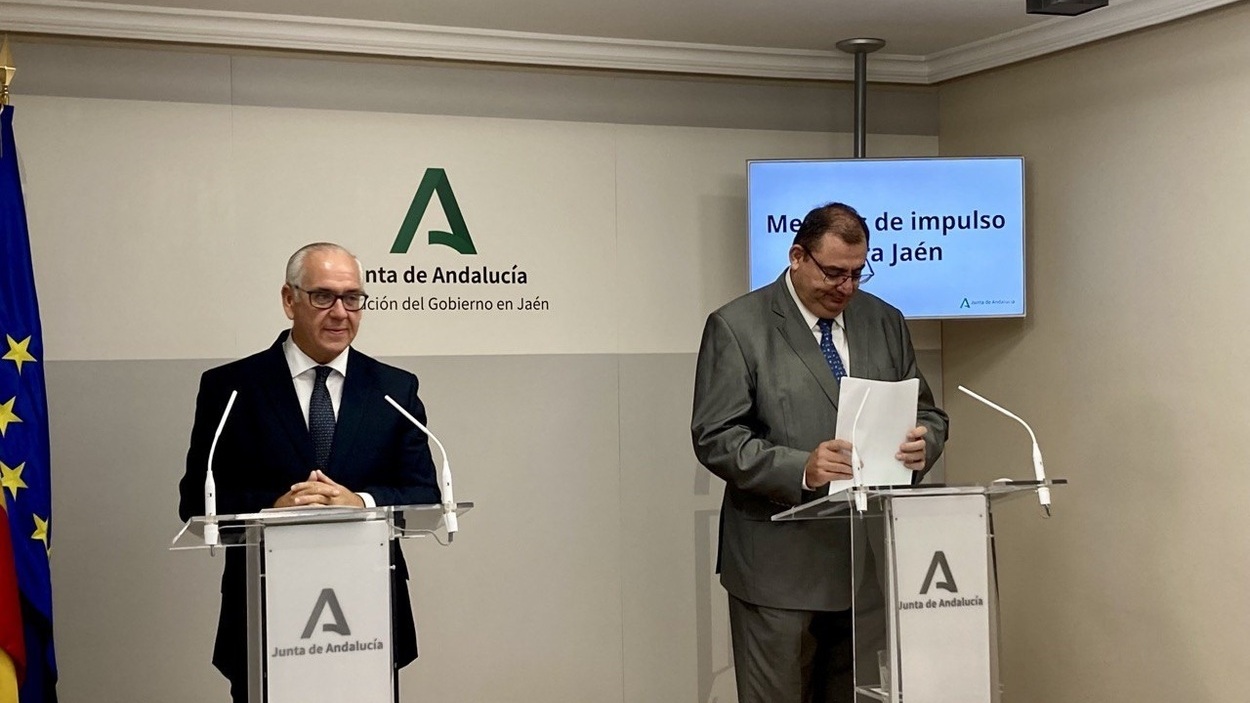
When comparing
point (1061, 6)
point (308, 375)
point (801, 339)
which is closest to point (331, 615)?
point (308, 375)

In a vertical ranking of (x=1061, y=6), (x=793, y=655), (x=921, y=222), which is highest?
(x=1061, y=6)

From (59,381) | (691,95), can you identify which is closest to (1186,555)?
(691,95)

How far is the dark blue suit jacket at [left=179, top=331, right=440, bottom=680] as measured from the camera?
10.8ft

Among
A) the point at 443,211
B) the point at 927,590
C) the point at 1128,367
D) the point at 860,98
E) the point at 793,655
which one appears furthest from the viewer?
the point at 860,98

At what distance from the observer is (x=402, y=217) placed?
5020 millimetres

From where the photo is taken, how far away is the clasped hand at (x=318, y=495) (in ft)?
9.78

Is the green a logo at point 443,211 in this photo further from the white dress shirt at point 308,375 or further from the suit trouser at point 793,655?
the suit trouser at point 793,655

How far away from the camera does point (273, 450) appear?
10.8 ft

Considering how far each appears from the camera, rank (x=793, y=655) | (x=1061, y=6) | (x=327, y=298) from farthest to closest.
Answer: (x=1061, y=6) → (x=793, y=655) → (x=327, y=298)

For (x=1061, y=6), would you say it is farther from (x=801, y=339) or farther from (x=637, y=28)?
(x=637, y=28)

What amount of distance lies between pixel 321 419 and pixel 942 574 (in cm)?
154

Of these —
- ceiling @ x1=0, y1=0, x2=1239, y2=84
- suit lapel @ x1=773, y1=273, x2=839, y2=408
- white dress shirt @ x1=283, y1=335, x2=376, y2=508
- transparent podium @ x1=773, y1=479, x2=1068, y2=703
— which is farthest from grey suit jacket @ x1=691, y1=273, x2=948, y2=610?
ceiling @ x1=0, y1=0, x2=1239, y2=84

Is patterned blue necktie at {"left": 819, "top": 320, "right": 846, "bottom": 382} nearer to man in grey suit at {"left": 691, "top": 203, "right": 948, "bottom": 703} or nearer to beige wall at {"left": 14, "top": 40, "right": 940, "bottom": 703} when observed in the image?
man in grey suit at {"left": 691, "top": 203, "right": 948, "bottom": 703}

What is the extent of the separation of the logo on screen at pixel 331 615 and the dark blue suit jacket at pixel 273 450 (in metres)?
0.47
